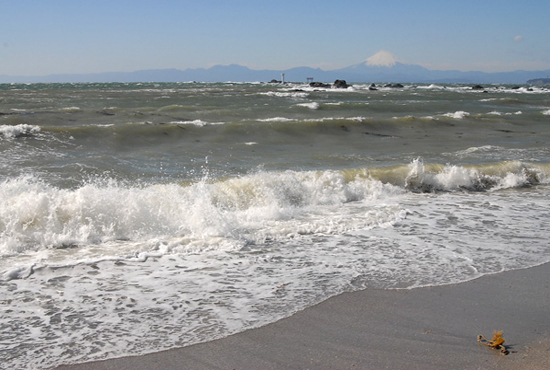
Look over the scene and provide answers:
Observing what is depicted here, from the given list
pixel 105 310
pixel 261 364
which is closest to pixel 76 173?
pixel 105 310

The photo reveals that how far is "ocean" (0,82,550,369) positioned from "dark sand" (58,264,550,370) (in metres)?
0.18

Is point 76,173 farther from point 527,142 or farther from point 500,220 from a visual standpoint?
point 527,142

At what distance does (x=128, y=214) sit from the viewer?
22.2 ft

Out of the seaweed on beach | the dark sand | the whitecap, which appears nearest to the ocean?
the dark sand

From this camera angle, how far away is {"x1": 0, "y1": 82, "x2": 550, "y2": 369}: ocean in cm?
413

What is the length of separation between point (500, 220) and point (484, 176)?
3.48m

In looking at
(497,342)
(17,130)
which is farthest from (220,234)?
(17,130)

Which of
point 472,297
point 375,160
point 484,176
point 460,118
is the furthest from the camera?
point 460,118

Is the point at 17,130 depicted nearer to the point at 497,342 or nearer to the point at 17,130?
the point at 17,130

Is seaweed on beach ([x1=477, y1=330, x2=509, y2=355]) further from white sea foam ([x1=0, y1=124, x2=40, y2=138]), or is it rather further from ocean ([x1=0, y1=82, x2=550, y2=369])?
white sea foam ([x1=0, y1=124, x2=40, y2=138])

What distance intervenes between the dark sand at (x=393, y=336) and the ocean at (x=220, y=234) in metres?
0.18

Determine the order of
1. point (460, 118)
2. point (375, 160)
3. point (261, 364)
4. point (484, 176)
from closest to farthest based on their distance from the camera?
point (261, 364), point (484, 176), point (375, 160), point (460, 118)

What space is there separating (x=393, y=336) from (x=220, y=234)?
121 inches

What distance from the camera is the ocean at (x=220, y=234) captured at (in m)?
4.13
